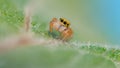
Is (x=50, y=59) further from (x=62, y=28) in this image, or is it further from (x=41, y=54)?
(x=62, y=28)

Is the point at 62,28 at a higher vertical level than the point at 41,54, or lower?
higher

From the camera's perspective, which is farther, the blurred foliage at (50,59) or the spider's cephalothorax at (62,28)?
the spider's cephalothorax at (62,28)

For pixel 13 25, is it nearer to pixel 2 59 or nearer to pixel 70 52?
pixel 2 59

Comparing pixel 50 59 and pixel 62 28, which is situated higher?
pixel 62 28

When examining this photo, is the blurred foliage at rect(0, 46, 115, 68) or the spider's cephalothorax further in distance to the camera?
the spider's cephalothorax

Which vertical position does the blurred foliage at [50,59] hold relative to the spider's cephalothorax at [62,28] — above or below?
below

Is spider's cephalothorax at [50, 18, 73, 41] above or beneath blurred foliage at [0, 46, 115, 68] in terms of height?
above

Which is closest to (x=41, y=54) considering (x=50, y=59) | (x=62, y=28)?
(x=50, y=59)

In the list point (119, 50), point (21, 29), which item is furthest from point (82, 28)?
point (21, 29)
